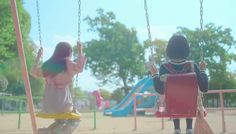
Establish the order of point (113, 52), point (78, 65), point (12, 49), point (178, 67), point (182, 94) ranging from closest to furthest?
point (182, 94) < point (178, 67) < point (78, 65) < point (12, 49) < point (113, 52)

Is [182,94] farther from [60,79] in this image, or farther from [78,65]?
[60,79]

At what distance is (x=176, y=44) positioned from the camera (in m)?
4.65

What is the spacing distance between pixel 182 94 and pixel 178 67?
354 millimetres

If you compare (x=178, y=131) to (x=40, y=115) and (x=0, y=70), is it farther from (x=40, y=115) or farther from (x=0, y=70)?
(x=0, y=70)

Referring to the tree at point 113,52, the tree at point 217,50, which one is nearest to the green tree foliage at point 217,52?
the tree at point 217,50

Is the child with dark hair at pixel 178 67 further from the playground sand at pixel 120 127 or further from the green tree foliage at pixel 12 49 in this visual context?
the green tree foliage at pixel 12 49

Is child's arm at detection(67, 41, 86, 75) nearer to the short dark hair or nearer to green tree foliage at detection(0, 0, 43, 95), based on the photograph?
the short dark hair

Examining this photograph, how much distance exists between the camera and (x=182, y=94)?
14.4 ft

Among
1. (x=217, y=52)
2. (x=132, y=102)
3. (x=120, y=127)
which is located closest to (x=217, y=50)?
(x=217, y=52)

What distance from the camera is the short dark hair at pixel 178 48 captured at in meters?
4.62

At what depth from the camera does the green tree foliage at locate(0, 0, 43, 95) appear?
24.5 meters

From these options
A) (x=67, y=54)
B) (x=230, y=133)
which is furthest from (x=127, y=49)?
(x=67, y=54)

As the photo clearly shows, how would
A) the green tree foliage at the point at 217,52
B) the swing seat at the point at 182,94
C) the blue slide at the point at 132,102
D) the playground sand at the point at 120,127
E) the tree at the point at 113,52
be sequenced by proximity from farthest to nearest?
the tree at the point at 113,52, the green tree foliage at the point at 217,52, the blue slide at the point at 132,102, the playground sand at the point at 120,127, the swing seat at the point at 182,94

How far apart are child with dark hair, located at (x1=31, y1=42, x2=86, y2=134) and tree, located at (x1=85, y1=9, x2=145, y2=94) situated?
4102 centimetres
